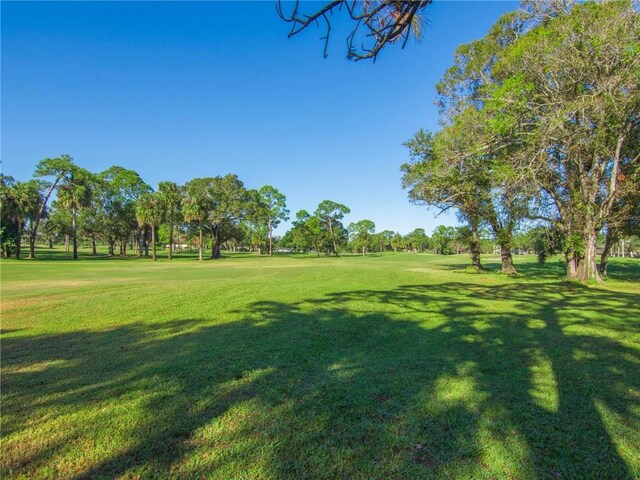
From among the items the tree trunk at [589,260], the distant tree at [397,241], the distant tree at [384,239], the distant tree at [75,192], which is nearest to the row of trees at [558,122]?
the tree trunk at [589,260]

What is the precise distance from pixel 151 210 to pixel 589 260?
49661 mm

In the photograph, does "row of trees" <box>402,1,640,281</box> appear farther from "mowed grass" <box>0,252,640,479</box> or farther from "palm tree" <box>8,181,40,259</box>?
"palm tree" <box>8,181,40,259</box>

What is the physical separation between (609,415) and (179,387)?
4.73 m

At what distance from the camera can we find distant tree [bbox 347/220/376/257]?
Result: 313 ft

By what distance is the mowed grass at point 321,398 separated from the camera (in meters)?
2.54

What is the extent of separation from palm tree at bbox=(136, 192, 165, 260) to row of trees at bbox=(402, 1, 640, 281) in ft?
137

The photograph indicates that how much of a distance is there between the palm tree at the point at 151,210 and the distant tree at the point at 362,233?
5972cm

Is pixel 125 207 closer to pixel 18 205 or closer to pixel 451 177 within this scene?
pixel 18 205

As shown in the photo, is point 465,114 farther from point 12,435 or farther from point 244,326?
point 12,435

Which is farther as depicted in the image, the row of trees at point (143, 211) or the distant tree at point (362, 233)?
the distant tree at point (362, 233)

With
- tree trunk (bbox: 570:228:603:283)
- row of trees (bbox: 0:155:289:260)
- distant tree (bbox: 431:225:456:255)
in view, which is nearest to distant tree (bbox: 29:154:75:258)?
row of trees (bbox: 0:155:289:260)

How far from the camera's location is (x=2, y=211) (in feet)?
133

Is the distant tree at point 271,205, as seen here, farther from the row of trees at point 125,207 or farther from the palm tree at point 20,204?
the palm tree at point 20,204

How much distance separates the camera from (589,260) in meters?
15.8
